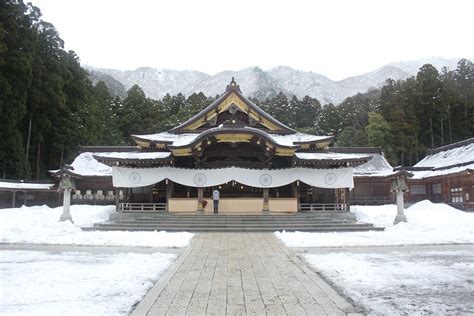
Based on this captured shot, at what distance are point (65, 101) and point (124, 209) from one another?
20.0 m

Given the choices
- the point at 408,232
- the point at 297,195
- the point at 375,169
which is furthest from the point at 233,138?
the point at 375,169

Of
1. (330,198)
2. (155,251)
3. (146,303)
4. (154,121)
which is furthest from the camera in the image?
(154,121)

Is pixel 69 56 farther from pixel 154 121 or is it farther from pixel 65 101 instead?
pixel 154 121

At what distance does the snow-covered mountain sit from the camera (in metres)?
153

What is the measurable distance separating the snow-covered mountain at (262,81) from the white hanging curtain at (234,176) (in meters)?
124

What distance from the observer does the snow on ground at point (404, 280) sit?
510 cm

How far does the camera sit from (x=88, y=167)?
31.1 metres

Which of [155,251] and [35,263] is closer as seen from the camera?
[35,263]

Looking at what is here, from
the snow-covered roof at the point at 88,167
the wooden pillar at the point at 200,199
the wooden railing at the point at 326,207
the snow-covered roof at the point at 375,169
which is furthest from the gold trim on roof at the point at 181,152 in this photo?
the snow-covered roof at the point at 375,169

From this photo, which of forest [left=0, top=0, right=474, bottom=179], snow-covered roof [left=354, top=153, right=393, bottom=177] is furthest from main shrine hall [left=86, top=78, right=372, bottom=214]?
forest [left=0, top=0, right=474, bottom=179]

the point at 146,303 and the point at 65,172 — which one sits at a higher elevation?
the point at 65,172

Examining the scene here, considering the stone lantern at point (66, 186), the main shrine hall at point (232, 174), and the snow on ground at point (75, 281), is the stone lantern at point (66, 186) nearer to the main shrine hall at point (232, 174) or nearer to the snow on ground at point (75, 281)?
the main shrine hall at point (232, 174)

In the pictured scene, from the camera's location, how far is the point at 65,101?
38156mm

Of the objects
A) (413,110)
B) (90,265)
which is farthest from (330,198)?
(413,110)
